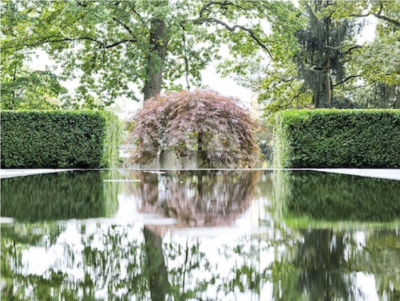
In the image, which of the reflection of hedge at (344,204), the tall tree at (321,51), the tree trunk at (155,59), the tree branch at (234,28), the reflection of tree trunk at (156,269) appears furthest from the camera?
the tall tree at (321,51)

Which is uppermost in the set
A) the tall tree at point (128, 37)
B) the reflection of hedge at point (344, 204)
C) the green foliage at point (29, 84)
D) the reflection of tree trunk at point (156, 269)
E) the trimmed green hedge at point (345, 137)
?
the tall tree at point (128, 37)

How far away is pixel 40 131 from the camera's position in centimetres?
1183

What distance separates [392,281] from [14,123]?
38.3 feet

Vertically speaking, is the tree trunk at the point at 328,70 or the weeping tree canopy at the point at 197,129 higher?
the tree trunk at the point at 328,70

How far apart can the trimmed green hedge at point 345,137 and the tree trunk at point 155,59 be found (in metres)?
5.26

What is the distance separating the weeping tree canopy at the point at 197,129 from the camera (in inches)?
454

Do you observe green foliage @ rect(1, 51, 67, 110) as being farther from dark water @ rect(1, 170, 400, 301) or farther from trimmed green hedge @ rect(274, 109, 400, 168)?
dark water @ rect(1, 170, 400, 301)

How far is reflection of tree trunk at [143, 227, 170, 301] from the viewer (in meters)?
1.32

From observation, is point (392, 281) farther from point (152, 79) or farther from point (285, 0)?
point (285, 0)

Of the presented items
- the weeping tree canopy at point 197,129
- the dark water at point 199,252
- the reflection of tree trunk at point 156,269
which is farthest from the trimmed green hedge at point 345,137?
the reflection of tree trunk at point 156,269

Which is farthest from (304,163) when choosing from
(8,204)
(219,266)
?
(219,266)

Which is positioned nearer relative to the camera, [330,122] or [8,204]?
[8,204]

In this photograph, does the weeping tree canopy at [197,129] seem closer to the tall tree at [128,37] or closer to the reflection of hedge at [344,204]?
the tall tree at [128,37]

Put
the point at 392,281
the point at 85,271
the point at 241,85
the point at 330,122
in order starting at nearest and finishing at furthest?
the point at 392,281 < the point at 85,271 < the point at 330,122 < the point at 241,85
